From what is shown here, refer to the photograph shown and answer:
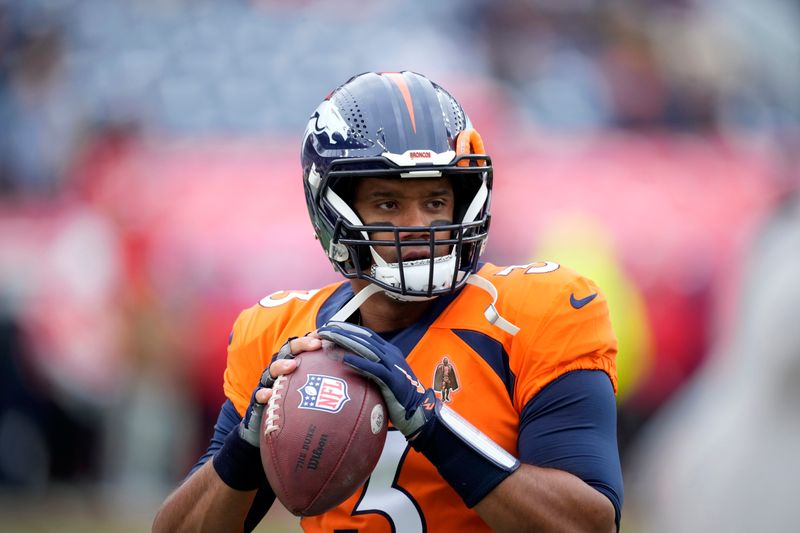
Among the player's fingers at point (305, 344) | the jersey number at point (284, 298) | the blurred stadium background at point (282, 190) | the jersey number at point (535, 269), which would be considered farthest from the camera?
the blurred stadium background at point (282, 190)

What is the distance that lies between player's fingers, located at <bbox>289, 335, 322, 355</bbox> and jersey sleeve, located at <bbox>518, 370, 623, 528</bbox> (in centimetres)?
48

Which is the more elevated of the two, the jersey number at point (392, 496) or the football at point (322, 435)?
the football at point (322, 435)

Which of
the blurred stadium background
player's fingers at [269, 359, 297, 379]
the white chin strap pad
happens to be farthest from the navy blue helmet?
the blurred stadium background

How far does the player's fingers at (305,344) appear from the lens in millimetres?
2443

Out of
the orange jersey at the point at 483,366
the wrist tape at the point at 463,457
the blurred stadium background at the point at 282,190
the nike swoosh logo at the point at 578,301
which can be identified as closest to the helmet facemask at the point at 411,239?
the orange jersey at the point at 483,366

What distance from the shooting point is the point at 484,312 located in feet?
8.68

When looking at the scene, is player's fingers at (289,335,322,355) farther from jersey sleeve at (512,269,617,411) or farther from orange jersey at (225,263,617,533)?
jersey sleeve at (512,269,617,411)

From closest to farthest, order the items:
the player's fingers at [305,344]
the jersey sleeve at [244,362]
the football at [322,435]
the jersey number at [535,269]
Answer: the football at [322,435], the player's fingers at [305,344], the jersey number at [535,269], the jersey sleeve at [244,362]

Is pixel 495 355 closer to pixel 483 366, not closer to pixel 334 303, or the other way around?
pixel 483 366

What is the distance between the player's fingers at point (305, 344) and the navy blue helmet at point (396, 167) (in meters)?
0.27

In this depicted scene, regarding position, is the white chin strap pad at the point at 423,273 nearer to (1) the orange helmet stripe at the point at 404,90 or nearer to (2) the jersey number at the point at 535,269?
(2) the jersey number at the point at 535,269

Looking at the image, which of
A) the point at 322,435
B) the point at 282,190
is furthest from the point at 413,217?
the point at 282,190

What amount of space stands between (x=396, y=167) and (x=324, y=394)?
587mm

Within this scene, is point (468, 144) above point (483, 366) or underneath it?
above
